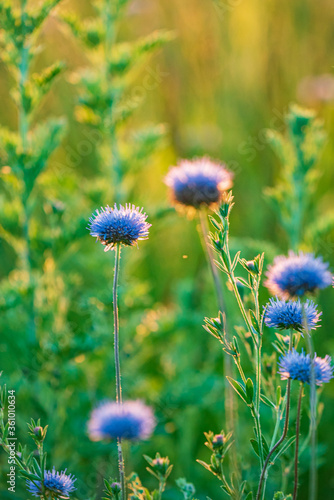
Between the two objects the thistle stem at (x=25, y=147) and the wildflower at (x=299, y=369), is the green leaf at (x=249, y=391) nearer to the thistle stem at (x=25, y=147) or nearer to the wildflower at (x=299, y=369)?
the wildflower at (x=299, y=369)

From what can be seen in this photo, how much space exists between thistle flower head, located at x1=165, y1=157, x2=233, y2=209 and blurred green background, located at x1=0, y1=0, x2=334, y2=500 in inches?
16.6

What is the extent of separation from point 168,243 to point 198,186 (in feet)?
5.99

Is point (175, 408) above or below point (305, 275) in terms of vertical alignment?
above

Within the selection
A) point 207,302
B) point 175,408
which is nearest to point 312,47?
point 207,302

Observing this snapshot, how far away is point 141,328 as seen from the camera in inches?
82.7

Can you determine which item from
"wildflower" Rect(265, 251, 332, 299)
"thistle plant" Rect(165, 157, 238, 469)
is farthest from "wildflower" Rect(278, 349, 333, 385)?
"thistle plant" Rect(165, 157, 238, 469)

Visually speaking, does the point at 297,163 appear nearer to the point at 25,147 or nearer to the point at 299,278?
the point at 25,147

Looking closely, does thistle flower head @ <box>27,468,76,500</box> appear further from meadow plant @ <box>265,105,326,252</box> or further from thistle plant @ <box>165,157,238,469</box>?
meadow plant @ <box>265,105,326,252</box>

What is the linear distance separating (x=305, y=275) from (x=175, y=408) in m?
1.11

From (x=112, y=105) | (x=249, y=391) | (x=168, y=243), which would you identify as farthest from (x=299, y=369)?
(x=168, y=243)

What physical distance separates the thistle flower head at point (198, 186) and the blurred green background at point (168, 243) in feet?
1.38

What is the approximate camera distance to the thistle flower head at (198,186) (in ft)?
4.99

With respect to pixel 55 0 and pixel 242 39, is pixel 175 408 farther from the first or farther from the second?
pixel 242 39

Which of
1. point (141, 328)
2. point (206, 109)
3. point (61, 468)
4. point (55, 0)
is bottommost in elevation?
point (61, 468)
